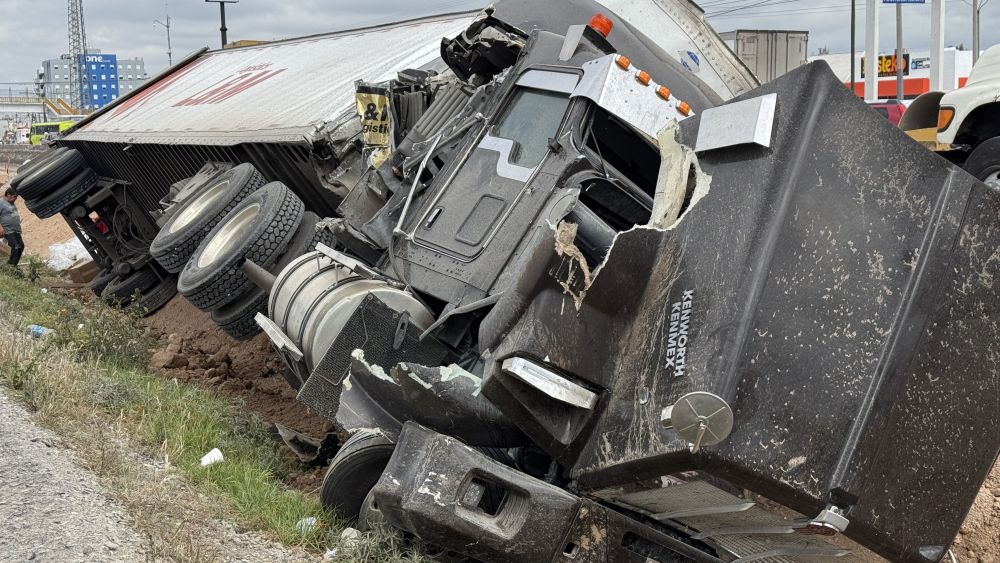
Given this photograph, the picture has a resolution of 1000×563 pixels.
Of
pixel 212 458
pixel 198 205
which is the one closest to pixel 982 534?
pixel 212 458

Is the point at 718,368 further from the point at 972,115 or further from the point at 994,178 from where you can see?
the point at 972,115

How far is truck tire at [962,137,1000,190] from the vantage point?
6855mm

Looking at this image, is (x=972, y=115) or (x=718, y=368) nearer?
(x=718, y=368)

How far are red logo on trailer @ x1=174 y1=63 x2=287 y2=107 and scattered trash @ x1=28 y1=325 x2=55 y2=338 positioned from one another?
3.68 metres

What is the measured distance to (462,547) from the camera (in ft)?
10.5

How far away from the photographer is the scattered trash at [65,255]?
15203 mm

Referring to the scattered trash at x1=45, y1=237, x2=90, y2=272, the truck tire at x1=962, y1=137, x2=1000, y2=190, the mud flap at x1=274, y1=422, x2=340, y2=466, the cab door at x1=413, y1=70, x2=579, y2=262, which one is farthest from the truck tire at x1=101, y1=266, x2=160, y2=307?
the truck tire at x1=962, y1=137, x2=1000, y2=190

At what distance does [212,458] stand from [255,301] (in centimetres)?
153

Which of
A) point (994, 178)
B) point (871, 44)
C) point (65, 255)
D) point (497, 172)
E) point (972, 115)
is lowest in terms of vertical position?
point (65, 255)

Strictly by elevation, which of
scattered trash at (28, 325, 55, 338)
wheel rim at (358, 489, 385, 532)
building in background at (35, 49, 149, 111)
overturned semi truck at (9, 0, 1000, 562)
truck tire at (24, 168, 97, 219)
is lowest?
building in background at (35, 49, 149, 111)

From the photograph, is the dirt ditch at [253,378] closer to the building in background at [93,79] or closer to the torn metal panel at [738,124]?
the torn metal panel at [738,124]

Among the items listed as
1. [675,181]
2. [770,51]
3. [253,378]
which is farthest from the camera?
[770,51]

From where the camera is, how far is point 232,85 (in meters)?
11.7

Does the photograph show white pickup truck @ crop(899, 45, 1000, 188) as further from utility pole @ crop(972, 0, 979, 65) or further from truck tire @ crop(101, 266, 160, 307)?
utility pole @ crop(972, 0, 979, 65)
